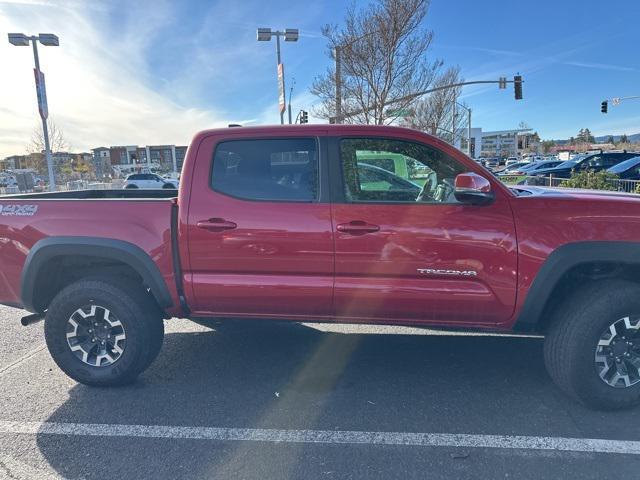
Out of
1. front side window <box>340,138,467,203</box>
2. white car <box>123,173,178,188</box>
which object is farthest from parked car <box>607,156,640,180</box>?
white car <box>123,173,178,188</box>

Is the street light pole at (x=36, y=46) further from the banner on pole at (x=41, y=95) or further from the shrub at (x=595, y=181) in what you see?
the shrub at (x=595, y=181)

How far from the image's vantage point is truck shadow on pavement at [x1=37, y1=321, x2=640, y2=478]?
110 inches

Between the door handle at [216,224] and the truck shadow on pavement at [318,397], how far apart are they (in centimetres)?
130

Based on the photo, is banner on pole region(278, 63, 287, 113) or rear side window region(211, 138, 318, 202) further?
banner on pole region(278, 63, 287, 113)

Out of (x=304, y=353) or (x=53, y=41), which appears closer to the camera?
(x=304, y=353)

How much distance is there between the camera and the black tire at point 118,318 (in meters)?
3.48

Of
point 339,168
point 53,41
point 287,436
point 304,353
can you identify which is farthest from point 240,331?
point 53,41

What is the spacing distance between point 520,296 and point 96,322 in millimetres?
3244

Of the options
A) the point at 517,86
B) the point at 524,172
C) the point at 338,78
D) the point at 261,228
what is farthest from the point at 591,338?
the point at 524,172

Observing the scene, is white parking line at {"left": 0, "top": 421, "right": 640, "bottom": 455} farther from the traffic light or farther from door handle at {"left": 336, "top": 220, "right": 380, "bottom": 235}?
the traffic light

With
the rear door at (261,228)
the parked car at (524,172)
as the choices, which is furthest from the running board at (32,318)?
the parked car at (524,172)

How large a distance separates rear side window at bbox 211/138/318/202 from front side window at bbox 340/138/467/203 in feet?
0.89

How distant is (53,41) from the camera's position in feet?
57.1

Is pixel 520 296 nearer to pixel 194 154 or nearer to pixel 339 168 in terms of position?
pixel 339 168
